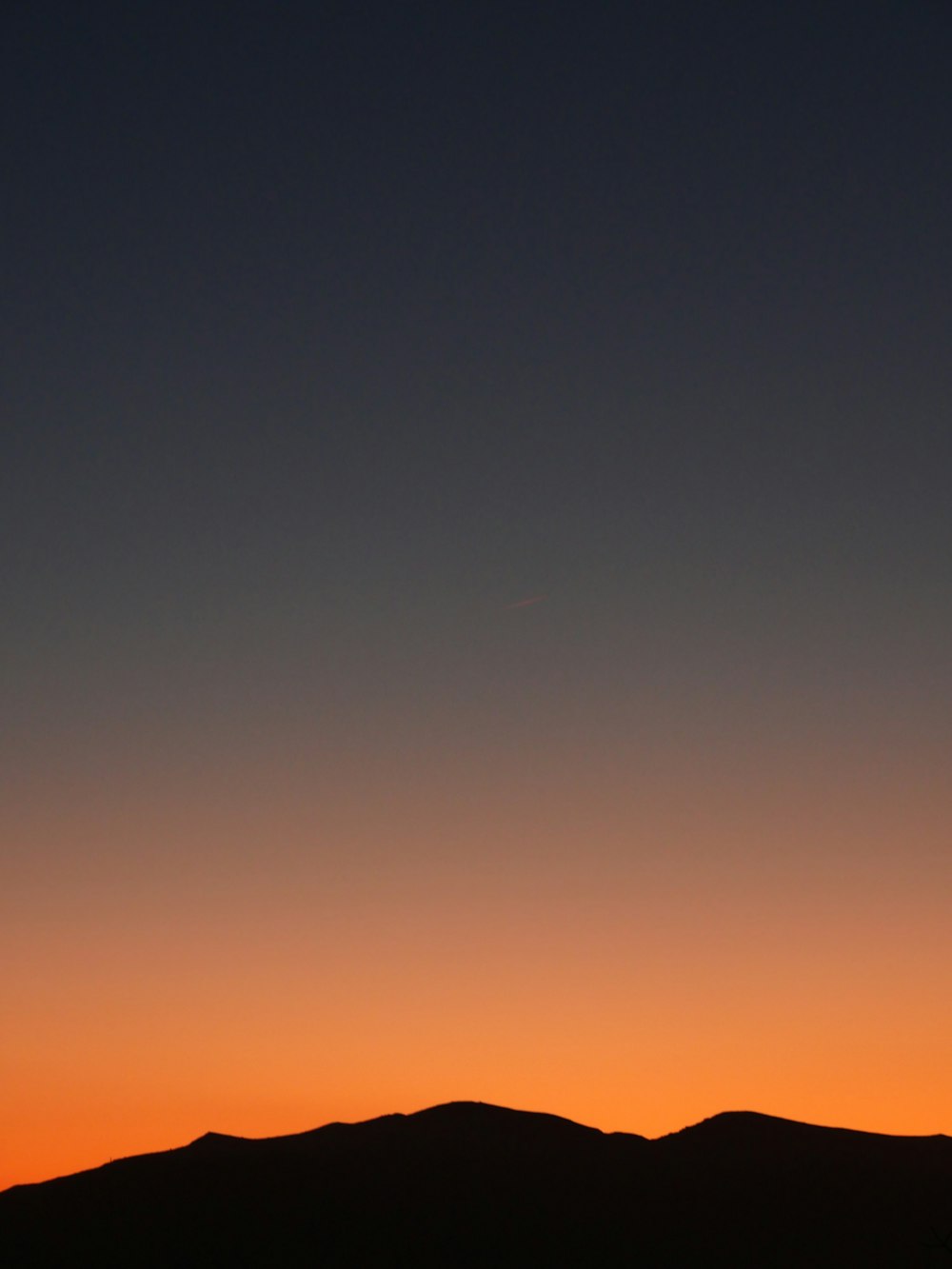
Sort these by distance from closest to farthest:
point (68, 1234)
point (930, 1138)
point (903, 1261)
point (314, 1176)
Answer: point (903, 1261) → point (68, 1234) → point (314, 1176) → point (930, 1138)

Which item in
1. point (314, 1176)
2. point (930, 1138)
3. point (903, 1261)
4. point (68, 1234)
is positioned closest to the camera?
point (903, 1261)

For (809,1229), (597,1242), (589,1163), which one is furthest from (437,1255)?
(809,1229)

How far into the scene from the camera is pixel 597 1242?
5272cm

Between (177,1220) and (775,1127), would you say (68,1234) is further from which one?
(775,1127)

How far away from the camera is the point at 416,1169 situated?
193 feet

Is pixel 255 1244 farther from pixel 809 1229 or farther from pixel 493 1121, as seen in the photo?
pixel 809 1229

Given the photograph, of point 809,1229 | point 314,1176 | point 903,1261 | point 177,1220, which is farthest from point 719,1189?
point 177,1220

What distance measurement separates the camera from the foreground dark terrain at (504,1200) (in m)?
51.3

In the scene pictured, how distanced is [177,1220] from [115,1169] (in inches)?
297

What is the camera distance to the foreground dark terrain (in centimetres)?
5134

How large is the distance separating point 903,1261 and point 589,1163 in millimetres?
15000

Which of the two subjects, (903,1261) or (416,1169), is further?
(416,1169)

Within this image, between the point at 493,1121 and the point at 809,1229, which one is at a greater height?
the point at 493,1121

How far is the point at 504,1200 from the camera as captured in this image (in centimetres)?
5591
